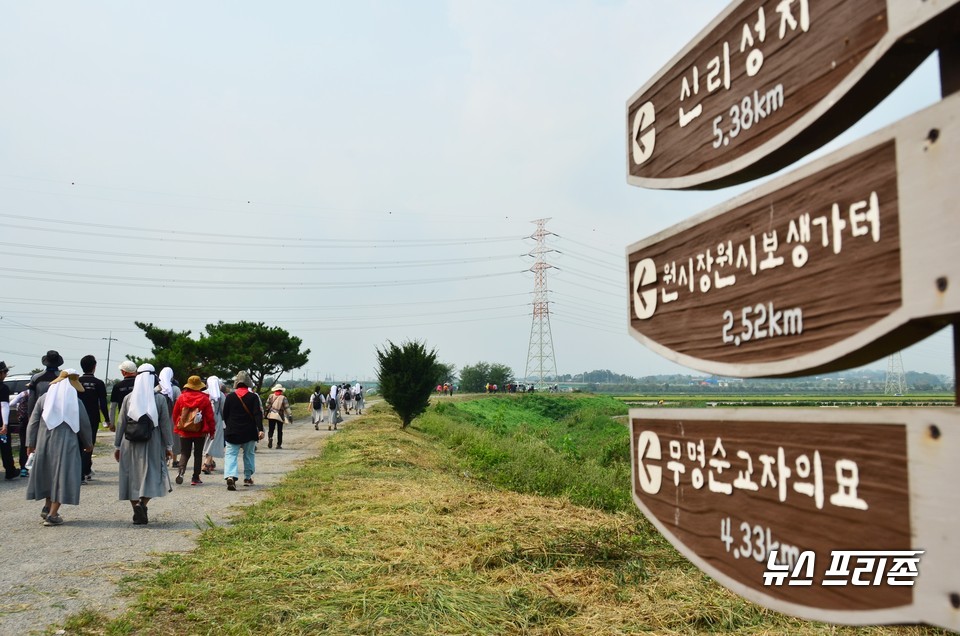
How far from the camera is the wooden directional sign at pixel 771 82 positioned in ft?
4.91

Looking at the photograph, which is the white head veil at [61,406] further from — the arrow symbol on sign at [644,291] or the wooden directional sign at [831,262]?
the wooden directional sign at [831,262]

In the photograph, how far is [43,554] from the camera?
6172mm

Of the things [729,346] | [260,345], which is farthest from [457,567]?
[260,345]

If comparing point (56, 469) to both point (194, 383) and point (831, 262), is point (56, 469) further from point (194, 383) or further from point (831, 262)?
point (831, 262)

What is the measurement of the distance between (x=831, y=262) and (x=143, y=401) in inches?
313

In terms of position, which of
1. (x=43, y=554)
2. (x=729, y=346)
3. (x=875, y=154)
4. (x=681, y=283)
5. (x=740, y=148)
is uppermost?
(x=740, y=148)

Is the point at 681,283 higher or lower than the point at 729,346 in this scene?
higher

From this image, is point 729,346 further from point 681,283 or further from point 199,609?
point 199,609

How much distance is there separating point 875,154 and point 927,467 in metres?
0.65

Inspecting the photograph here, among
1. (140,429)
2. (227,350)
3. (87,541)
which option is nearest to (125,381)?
(140,429)

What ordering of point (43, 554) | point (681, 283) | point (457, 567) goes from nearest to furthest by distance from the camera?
1. point (681, 283)
2. point (457, 567)
3. point (43, 554)

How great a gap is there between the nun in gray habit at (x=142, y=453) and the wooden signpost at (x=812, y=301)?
6995 millimetres

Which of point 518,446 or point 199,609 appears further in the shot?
point 518,446

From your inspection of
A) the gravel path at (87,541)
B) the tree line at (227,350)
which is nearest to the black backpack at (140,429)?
the gravel path at (87,541)
